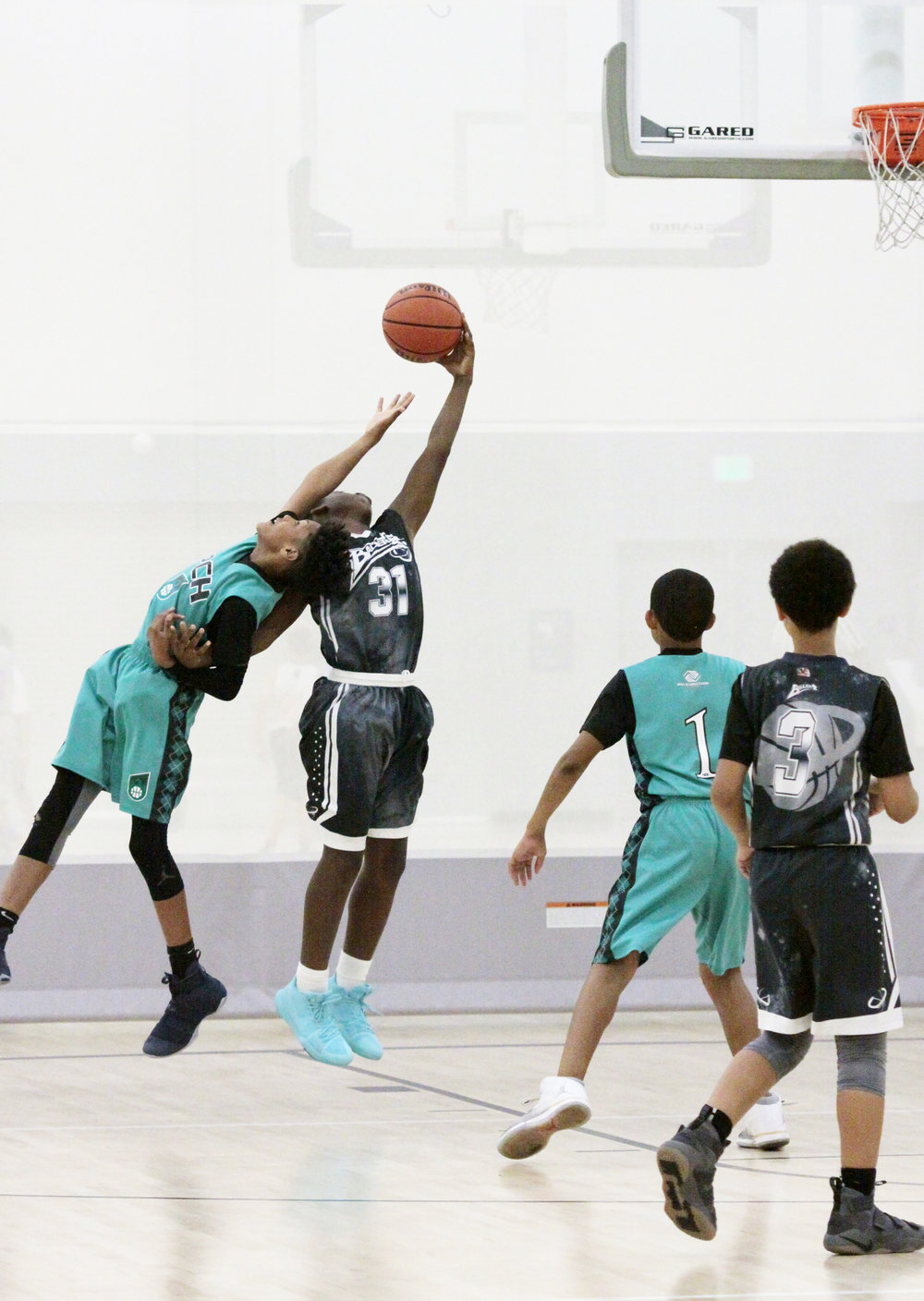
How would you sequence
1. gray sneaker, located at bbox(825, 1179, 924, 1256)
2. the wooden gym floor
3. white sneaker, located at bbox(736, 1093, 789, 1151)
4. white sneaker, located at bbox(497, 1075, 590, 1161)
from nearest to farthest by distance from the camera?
the wooden gym floor, gray sneaker, located at bbox(825, 1179, 924, 1256), white sneaker, located at bbox(497, 1075, 590, 1161), white sneaker, located at bbox(736, 1093, 789, 1151)

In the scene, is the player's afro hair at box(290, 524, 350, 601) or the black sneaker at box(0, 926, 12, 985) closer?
the player's afro hair at box(290, 524, 350, 601)

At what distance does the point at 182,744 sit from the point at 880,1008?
8.02ft

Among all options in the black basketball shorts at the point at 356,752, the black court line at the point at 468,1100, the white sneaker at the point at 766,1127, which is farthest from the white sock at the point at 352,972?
the white sneaker at the point at 766,1127

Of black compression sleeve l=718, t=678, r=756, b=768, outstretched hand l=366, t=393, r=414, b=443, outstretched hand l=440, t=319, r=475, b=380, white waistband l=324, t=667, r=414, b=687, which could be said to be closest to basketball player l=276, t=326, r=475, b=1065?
white waistband l=324, t=667, r=414, b=687

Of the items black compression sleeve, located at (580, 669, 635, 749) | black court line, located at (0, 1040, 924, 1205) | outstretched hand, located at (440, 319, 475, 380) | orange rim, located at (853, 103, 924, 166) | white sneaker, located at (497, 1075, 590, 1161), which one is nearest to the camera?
white sneaker, located at (497, 1075, 590, 1161)

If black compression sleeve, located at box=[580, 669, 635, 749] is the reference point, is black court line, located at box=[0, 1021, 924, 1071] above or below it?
below

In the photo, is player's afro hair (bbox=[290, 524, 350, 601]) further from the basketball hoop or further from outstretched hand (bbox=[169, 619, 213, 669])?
the basketball hoop

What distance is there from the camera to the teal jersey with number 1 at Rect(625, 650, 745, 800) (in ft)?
14.9

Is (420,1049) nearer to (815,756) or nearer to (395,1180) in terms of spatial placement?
(395,1180)

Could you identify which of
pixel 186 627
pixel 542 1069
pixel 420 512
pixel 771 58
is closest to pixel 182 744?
pixel 186 627

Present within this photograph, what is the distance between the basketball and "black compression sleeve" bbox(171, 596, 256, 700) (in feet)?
3.06

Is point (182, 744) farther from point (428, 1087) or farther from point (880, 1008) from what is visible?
point (880, 1008)

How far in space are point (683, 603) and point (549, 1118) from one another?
1298 millimetres

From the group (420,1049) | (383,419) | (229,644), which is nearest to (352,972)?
(229,644)
